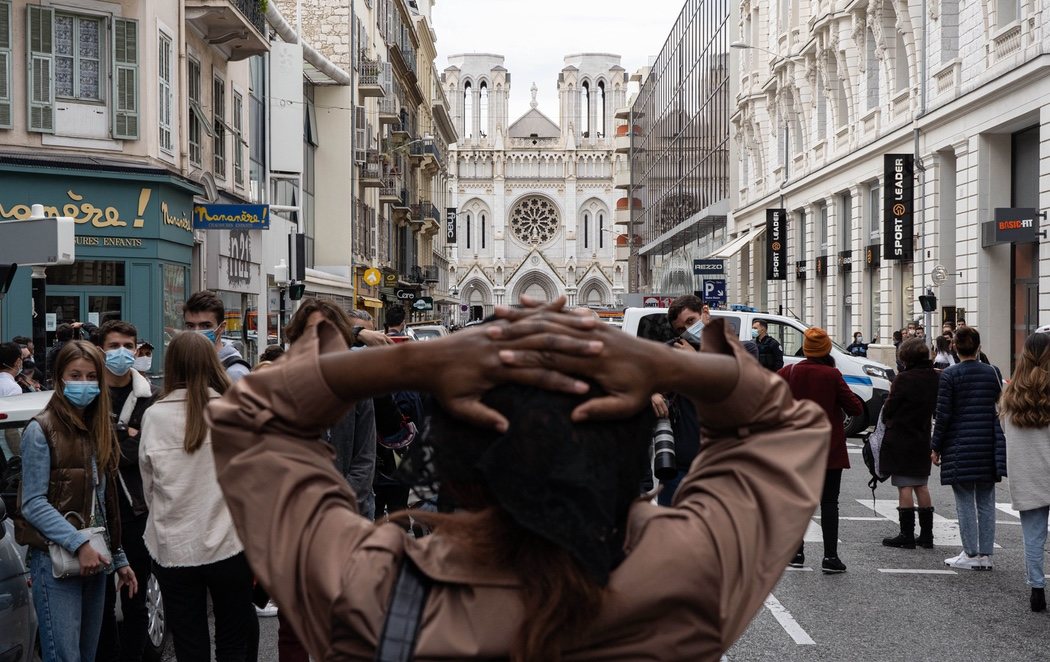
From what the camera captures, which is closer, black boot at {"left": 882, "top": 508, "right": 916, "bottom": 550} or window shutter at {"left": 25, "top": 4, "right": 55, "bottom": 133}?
black boot at {"left": 882, "top": 508, "right": 916, "bottom": 550}

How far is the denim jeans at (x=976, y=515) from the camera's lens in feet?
29.0

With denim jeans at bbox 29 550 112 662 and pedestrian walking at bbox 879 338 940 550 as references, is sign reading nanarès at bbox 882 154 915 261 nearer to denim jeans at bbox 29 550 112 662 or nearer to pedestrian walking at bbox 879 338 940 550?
pedestrian walking at bbox 879 338 940 550

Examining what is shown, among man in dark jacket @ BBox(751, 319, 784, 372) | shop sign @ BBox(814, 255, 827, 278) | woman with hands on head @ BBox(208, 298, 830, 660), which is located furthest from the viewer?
shop sign @ BBox(814, 255, 827, 278)

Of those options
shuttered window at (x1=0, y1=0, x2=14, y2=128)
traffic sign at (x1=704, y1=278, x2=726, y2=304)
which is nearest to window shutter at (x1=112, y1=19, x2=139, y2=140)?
shuttered window at (x1=0, y1=0, x2=14, y2=128)

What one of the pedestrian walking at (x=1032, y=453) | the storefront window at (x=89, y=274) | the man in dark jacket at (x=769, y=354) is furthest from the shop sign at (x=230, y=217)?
the pedestrian walking at (x=1032, y=453)

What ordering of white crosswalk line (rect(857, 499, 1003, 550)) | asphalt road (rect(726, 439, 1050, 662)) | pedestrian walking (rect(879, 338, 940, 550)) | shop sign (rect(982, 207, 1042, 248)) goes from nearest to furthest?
asphalt road (rect(726, 439, 1050, 662))
pedestrian walking (rect(879, 338, 940, 550))
white crosswalk line (rect(857, 499, 1003, 550))
shop sign (rect(982, 207, 1042, 248))

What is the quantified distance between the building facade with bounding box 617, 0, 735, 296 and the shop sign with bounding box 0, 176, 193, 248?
33.7 m

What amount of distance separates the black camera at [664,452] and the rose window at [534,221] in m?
106

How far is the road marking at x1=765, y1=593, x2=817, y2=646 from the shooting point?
274 inches

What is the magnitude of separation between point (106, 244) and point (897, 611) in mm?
14968

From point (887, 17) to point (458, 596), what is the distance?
1262 inches

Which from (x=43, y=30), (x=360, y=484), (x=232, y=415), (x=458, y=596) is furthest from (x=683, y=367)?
(x=43, y=30)

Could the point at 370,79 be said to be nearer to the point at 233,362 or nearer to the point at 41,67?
the point at 41,67

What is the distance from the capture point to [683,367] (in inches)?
72.0
